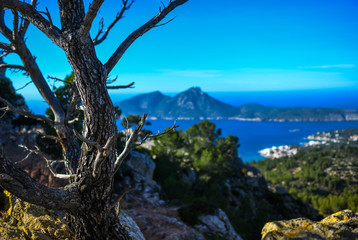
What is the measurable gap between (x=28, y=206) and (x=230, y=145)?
2855 cm

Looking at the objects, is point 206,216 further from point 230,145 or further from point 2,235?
point 230,145

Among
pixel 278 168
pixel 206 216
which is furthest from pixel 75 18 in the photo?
pixel 278 168

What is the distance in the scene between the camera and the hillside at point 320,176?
48.4 metres

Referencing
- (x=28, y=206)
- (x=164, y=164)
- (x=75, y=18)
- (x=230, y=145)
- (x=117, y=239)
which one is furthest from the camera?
(x=230, y=145)

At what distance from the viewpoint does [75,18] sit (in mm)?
2893

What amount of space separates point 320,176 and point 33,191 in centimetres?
8563

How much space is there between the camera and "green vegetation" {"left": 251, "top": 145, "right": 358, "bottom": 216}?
159 ft

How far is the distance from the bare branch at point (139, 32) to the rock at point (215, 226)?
7144mm

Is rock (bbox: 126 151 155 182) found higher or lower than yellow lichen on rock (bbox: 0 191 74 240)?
lower

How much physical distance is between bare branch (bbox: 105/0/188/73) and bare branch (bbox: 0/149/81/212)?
175 cm

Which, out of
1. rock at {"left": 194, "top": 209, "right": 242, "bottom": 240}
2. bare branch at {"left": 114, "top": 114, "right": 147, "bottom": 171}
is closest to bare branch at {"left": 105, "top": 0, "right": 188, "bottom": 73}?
bare branch at {"left": 114, "top": 114, "right": 147, "bottom": 171}

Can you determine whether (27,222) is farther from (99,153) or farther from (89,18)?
(89,18)

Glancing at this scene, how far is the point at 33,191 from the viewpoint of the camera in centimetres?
275

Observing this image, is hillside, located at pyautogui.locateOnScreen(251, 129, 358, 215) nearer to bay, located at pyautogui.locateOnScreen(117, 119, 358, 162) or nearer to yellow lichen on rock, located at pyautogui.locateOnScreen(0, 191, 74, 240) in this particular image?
bay, located at pyautogui.locateOnScreen(117, 119, 358, 162)
